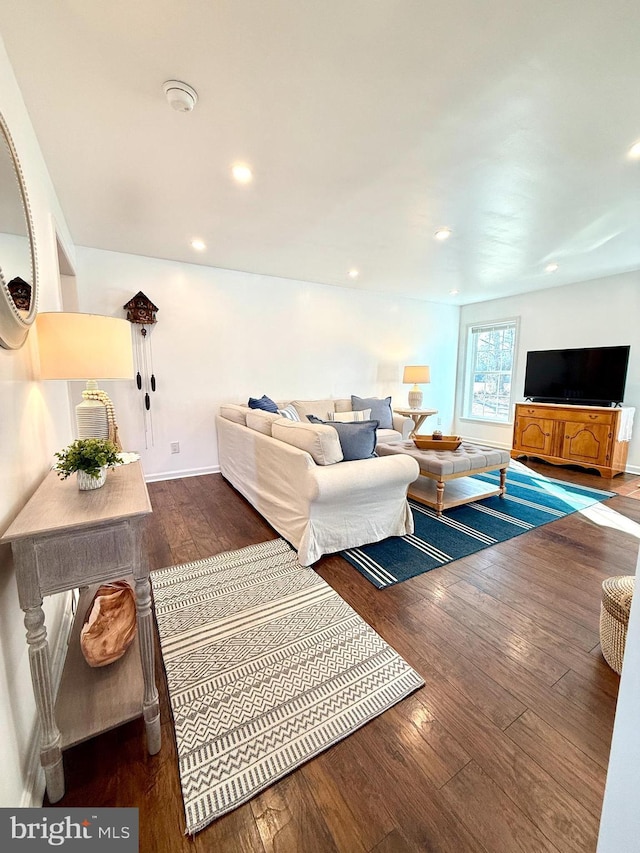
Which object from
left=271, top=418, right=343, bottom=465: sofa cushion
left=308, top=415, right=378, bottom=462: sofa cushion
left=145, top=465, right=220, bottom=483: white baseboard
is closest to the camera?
left=271, top=418, right=343, bottom=465: sofa cushion

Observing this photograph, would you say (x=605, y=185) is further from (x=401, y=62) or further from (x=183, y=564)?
(x=183, y=564)

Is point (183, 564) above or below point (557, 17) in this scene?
below

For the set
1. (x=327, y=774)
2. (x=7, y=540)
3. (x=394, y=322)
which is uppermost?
(x=394, y=322)

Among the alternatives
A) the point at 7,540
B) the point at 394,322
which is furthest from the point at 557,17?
the point at 394,322

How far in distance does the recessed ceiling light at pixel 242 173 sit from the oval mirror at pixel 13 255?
1234 millimetres

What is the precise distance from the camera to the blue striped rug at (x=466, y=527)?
2.21 meters

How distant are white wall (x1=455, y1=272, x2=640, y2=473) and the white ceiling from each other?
143 cm

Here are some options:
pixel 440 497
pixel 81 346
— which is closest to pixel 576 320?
pixel 440 497

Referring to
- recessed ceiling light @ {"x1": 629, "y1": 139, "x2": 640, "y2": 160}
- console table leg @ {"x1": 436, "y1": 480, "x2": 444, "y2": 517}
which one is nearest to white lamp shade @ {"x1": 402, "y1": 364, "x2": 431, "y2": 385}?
console table leg @ {"x1": 436, "y1": 480, "x2": 444, "y2": 517}

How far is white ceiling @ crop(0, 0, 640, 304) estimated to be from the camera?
124 cm

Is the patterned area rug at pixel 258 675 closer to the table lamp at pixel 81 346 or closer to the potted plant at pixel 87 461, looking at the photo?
the potted plant at pixel 87 461

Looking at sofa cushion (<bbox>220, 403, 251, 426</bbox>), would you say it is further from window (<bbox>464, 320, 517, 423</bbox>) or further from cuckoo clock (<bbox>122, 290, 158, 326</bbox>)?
window (<bbox>464, 320, 517, 423</bbox>)

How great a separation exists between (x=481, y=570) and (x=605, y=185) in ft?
8.81

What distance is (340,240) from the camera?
3230 millimetres
